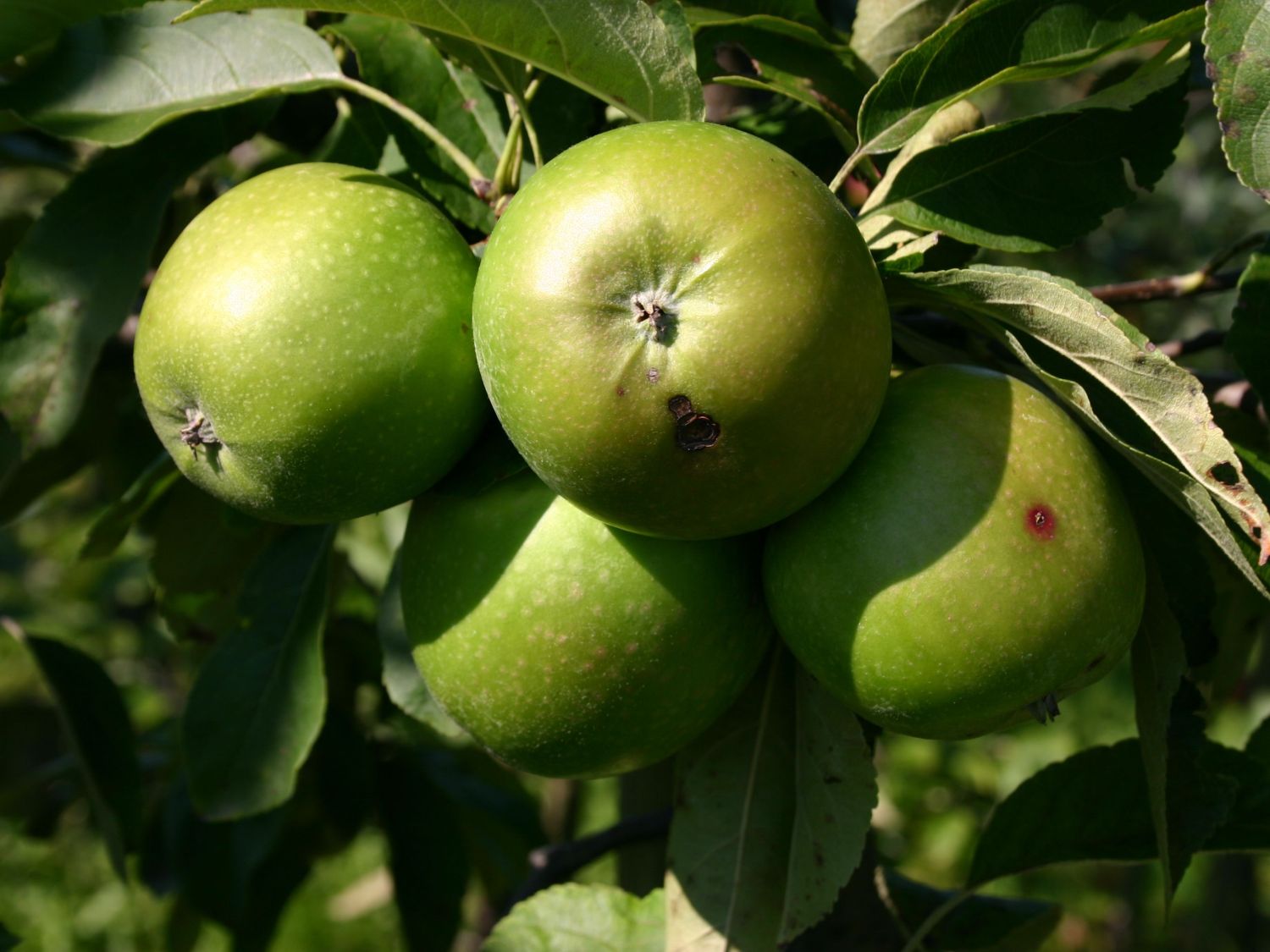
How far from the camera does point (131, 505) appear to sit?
4.83ft

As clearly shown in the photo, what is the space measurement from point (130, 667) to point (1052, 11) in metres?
5.41

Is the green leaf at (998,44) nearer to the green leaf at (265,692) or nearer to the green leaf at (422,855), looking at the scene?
the green leaf at (265,692)

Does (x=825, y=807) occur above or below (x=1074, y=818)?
above

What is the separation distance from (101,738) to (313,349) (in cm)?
96

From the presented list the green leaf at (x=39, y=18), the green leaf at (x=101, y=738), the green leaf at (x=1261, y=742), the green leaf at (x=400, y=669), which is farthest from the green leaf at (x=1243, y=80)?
the green leaf at (x=101, y=738)

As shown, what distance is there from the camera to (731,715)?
3.97ft

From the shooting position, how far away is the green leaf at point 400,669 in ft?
4.54

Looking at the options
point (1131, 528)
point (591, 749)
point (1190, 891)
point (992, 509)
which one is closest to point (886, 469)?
point (992, 509)

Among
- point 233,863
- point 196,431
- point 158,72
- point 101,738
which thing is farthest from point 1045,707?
point 233,863

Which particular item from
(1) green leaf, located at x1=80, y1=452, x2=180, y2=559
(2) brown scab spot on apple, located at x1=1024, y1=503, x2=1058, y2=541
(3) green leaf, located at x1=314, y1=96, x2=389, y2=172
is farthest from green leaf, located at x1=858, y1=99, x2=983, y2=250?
(1) green leaf, located at x1=80, y1=452, x2=180, y2=559

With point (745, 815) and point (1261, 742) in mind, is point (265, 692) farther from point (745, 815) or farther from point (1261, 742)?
point (1261, 742)

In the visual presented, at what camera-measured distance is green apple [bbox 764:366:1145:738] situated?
891 mm

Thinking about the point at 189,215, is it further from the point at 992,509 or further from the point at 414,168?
the point at 992,509

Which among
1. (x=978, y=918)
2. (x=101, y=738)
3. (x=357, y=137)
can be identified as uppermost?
(x=357, y=137)
